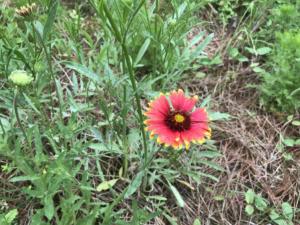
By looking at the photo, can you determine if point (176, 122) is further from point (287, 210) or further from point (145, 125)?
point (287, 210)

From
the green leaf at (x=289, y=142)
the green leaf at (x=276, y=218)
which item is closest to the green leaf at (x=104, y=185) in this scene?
the green leaf at (x=276, y=218)

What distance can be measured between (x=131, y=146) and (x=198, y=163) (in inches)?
9.3

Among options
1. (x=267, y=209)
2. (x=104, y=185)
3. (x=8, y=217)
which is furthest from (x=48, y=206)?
(x=267, y=209)

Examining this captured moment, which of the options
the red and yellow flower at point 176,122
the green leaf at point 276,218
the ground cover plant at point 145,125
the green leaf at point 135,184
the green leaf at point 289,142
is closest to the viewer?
the red and yellow flower at point 176,122

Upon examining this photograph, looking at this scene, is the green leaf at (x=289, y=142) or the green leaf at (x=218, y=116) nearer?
the green leaf at (x=218, y=116)

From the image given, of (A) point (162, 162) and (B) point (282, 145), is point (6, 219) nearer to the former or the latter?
(A) point (162, 162)

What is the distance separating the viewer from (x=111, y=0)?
4.50 ft

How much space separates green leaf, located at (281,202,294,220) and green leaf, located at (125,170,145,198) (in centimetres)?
47

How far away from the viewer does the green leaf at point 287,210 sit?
1.53 meters

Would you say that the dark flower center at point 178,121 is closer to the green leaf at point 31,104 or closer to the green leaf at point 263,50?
the green leaf at point 31,104

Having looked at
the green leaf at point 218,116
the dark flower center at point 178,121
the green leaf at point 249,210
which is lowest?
the green leaf at point 249,210

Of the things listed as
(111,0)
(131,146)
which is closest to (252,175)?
(131,146)

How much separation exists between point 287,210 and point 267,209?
62 millimetres

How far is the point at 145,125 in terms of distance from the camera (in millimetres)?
1493
